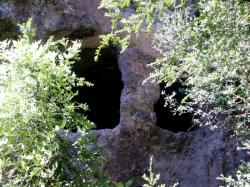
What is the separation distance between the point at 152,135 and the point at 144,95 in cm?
54

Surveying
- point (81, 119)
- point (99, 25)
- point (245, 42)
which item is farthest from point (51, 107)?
point (99, 25)

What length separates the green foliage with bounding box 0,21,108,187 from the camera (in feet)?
8.54

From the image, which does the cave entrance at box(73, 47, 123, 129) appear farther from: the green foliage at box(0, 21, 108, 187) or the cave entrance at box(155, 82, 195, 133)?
the green foliage at box(0, 21, 108, 187)

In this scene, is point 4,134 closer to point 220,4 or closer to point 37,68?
point 37,68

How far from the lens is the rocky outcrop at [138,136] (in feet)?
17.3

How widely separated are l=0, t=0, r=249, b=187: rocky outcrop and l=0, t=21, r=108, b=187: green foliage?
2306mm

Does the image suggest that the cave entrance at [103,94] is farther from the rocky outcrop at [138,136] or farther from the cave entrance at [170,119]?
the rocky outcrop at [138,136]

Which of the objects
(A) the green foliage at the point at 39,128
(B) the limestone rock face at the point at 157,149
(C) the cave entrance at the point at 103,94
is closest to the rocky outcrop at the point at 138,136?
(B) the limestone rock face at the point at 157,149

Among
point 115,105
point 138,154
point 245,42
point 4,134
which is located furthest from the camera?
point 115,105

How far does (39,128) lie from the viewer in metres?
2.70

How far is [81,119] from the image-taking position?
2.81 meters

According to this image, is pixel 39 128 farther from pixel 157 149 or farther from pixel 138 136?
pixel 157 149

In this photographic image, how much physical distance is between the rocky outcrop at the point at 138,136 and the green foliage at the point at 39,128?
7.57 ft

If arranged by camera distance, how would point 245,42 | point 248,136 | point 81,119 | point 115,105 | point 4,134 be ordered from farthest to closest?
point 115,105
point 248,136
point 245,42
point 81,119
point 4,134
